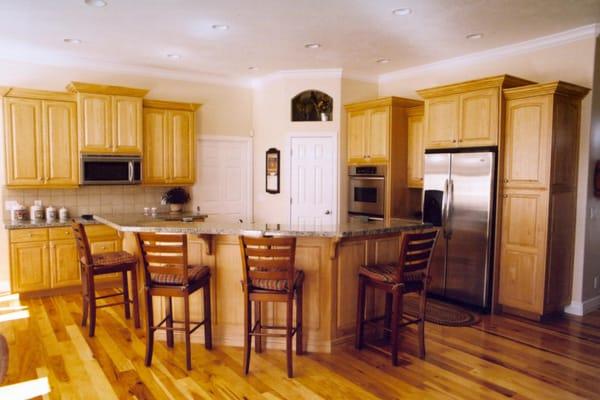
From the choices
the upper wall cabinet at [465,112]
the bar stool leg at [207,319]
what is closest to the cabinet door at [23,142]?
the bar stool leg at [207,319]

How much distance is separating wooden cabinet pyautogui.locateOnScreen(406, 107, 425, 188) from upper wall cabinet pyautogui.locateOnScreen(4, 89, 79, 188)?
4.23 meters

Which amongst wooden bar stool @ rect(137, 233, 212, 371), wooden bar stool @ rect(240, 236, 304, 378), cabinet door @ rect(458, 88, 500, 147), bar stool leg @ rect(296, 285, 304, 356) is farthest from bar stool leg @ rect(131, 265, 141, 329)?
cabinet door @ rect(458, 88, 500, 147)

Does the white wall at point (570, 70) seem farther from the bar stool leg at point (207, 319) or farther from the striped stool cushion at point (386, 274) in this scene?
the bar stool leg at point (207, 319)

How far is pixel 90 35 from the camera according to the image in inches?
186

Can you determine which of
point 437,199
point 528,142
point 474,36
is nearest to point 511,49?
point 474,36

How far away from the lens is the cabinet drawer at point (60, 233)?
204 inches

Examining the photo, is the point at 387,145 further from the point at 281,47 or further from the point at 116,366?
the point at 116,366

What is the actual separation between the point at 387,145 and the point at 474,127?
51.1 inches

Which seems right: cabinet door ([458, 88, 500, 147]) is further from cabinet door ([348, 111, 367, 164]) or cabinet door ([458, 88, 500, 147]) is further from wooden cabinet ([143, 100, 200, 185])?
wooden cabinet ([143, 100, 200, 185])

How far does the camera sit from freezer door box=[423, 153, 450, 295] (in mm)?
4945

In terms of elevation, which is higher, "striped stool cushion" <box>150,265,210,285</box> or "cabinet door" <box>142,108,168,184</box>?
"cabinet door" <box>142,108,168,184</box>

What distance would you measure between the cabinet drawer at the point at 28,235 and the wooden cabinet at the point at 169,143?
1348 millimetres

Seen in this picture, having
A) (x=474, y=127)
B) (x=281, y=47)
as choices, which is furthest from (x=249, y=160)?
(x=474, y=127)

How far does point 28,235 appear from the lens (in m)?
5.06
